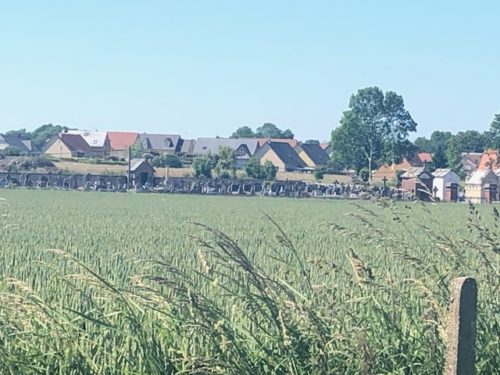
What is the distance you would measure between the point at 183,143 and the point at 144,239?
126 metres

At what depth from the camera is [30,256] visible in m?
14.0

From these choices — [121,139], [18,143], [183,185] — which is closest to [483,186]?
[183,185]

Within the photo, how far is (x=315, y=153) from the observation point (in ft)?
448

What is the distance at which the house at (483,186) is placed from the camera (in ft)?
229

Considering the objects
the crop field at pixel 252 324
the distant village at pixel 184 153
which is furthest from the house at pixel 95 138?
the crop field at pixel 252 324

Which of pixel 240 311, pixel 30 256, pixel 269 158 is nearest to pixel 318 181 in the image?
pixel 269 158

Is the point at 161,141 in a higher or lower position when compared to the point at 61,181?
higher

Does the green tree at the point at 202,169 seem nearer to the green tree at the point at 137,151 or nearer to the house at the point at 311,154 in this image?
the green tree at the point at 137,151

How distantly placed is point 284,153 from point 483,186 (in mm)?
55785

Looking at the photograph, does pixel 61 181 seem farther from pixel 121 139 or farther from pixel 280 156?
pixel 121 139

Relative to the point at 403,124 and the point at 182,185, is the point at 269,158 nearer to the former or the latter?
the point at 403,124

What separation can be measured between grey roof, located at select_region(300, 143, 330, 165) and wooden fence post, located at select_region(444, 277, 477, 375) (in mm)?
128247

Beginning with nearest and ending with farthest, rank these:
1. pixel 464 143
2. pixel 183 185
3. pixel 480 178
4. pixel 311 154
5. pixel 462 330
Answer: pixel 462 330
pixel 480 178
pixel 183 185
pixel 464 143
pixel 311 154

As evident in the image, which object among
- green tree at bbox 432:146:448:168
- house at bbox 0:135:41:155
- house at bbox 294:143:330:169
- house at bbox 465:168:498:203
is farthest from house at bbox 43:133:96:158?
house at bbox 465:168:498:203
